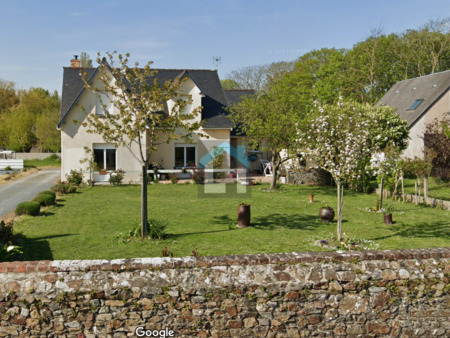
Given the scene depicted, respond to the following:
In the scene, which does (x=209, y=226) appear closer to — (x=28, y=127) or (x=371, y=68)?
(x=371, y=68)

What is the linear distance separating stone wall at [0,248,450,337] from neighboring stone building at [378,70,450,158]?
25.7 metres

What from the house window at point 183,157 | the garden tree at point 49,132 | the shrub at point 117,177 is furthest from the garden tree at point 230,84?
the shrub at point 117,177

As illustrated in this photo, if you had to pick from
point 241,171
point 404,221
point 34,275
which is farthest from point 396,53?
point 34,275

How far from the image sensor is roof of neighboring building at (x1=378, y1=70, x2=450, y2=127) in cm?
3197

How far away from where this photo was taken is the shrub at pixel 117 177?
2548 centimetres

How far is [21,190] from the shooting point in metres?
23.7

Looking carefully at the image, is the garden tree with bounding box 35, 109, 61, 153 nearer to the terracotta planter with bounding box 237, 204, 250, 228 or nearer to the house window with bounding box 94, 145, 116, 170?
the house window with bounding box 94, 145, 116, 170

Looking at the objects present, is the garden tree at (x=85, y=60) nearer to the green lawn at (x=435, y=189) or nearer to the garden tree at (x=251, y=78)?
the garden tree at (x=251, y=78)

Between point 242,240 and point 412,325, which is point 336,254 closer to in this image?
point 412,325

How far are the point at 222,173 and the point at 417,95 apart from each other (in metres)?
18.9

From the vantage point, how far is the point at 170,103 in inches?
1148

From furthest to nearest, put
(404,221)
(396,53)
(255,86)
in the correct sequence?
(255,86)
(396,53)
(404,221)

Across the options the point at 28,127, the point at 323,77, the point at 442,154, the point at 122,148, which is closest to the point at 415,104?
the point at 442,154

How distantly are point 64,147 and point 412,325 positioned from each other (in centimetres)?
2343
